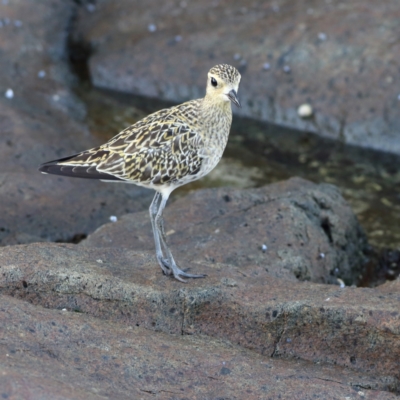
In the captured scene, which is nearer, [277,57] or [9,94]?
[9,94]

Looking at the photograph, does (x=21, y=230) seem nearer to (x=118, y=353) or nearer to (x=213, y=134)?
(x=213, y=134)

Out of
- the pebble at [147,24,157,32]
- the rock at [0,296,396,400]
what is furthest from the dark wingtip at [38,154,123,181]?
the pebble at [147,24,157,32]

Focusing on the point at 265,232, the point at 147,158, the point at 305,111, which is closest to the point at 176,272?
the point at 147,158

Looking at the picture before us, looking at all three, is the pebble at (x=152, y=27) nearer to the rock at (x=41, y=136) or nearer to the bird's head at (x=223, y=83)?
the rock at (x=41, y=136)

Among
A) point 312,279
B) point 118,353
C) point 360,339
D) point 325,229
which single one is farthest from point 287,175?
point 118,353

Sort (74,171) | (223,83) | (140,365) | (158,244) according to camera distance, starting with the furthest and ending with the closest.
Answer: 1. (223,83)
2. (158,244)
3. (74,171)
4. (140,365)

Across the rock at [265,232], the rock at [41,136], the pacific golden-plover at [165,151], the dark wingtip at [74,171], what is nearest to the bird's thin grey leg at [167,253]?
the pacific golden-plover at [165,151]

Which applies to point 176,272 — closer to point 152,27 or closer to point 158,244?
point 158,244
